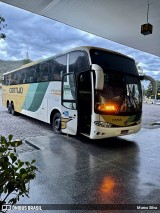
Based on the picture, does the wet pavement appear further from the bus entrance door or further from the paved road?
the paved road

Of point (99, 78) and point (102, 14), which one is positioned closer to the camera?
point (99, 78)

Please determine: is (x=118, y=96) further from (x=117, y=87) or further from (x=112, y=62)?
(x=112, y=62)

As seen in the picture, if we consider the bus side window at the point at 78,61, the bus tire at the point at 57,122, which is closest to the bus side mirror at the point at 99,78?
the bus side window at the point at 78,61

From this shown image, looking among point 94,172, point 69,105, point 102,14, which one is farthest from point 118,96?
point 102,14

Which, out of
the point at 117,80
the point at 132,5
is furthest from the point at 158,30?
the point at 117,80

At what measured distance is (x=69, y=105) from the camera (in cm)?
632

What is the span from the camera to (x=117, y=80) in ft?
18.9

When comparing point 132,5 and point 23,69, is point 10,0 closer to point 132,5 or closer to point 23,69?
point 132,5

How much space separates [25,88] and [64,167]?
6842 mm

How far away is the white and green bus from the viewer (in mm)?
5418

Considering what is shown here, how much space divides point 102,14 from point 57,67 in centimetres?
251

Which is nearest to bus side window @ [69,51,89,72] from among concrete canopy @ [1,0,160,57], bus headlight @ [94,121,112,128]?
concrete canopy @ [1,0,160,57]

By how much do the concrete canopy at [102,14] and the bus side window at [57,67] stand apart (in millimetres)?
1499

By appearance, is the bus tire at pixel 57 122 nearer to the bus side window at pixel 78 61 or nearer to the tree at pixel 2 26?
the bus side window at pixel 78 61
